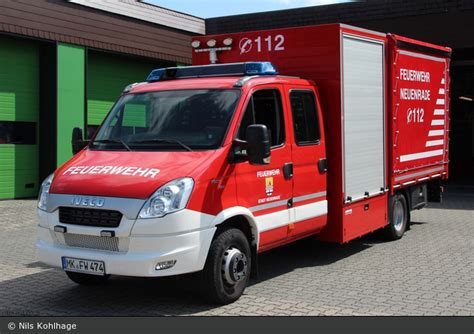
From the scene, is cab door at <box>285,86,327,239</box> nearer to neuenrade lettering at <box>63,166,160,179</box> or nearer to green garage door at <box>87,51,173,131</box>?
neuenrade lettering at <box>63,166,160,179</box>

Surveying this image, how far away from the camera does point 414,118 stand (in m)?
9.34

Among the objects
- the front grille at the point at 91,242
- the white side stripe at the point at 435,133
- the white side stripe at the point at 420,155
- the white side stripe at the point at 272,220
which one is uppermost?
the white side stripe at the point at 435,133

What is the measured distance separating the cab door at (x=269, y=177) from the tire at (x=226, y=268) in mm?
329

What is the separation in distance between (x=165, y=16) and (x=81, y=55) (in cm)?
371

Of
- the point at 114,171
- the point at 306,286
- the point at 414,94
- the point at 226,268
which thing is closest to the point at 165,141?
the point at 114,171

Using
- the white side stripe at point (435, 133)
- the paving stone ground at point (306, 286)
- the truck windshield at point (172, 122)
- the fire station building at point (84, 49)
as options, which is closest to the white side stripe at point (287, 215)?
the paving stone ground at point (306, 286)

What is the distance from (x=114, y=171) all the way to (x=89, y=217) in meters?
0.49

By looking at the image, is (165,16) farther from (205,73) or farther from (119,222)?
(119,222)

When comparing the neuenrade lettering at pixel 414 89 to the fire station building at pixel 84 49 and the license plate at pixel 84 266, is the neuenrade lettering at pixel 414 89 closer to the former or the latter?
the license plate at pixel 84 266

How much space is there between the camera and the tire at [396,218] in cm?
893

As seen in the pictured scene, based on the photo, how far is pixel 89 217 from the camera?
5.39 meters

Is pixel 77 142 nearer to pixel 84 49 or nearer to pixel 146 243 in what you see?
pixel 146 243

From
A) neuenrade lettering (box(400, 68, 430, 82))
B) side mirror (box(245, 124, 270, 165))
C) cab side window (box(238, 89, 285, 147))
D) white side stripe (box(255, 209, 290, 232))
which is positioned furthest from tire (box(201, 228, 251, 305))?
neuenrade lettering (box(400, 68, 430, 82))

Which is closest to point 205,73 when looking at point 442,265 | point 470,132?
point 442,265
